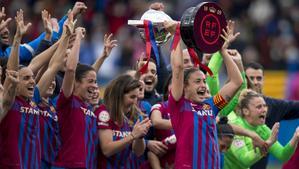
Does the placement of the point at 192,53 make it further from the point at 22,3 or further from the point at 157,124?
the point at 22,3

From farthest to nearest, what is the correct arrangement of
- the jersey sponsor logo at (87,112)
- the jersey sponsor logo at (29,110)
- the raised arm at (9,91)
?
the jersey sponsor logo at (87,112) < the jersey sponsor logo at (29,110) < the raised arm at (9,91)

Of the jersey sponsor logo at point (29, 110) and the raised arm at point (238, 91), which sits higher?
the raised arm at point (238, 91)

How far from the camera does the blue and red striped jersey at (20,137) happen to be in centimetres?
961

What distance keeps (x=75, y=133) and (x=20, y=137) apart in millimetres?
715

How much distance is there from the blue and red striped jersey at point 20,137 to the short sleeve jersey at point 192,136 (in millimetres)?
1325

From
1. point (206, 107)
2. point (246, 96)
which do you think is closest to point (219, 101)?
point (206, 107)

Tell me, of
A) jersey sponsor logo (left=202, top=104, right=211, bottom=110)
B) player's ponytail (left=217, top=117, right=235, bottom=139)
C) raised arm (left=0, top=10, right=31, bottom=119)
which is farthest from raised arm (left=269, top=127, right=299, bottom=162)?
raised arm (left=0, top=10, right=31, bottom=119)

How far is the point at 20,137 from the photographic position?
976cm

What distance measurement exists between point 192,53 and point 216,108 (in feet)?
2.49

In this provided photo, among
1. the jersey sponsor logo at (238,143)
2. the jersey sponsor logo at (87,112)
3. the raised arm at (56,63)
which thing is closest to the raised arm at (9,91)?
the raised arm at (56,63)

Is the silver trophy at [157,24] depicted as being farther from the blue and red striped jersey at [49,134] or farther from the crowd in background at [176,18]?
the crowd in background at [176,18]

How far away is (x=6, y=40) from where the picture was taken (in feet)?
34.9

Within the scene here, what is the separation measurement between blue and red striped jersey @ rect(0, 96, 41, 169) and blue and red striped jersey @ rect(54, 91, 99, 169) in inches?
14.8

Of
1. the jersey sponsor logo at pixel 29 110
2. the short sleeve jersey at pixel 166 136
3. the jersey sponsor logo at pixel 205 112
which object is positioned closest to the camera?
the jersey sponsor logo at pixel 29 110
